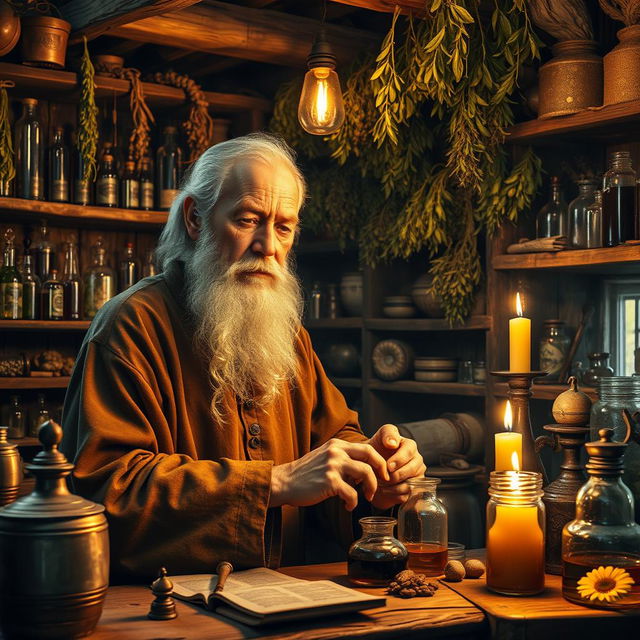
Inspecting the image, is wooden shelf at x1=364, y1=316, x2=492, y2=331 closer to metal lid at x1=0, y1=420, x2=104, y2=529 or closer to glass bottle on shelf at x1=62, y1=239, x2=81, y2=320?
glass bottle on shelf at x1=62, y1=239, x2=81, y2=320

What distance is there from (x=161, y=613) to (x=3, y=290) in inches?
111

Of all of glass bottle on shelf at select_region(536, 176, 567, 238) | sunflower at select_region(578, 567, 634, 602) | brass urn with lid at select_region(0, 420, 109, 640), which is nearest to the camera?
brass urn with lid at select_region(0, 420, 109, 640)

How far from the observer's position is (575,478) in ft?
6.12

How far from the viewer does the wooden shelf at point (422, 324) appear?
12.5 feet

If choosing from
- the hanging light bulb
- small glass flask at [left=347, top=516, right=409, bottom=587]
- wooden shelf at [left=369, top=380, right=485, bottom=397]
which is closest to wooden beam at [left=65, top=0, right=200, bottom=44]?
the hanging light bulb

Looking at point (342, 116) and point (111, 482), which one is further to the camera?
point (342, 116)

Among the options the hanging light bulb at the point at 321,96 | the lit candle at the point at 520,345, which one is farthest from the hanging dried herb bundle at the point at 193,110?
the lit candle at the point at 520,345

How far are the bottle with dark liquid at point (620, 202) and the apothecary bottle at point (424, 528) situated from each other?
167 centimetres

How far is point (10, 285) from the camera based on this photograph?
13.4 ft

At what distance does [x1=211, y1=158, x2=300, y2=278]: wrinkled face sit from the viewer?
89.3 inches

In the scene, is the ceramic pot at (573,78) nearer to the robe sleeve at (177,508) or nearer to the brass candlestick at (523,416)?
the brass candlestick at (523,416)

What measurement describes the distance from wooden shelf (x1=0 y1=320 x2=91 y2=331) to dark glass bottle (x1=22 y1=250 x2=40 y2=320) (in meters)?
0.08

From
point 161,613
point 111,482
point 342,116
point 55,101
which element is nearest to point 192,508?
point 111,482

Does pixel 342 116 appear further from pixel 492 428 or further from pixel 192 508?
pixel 192 508
